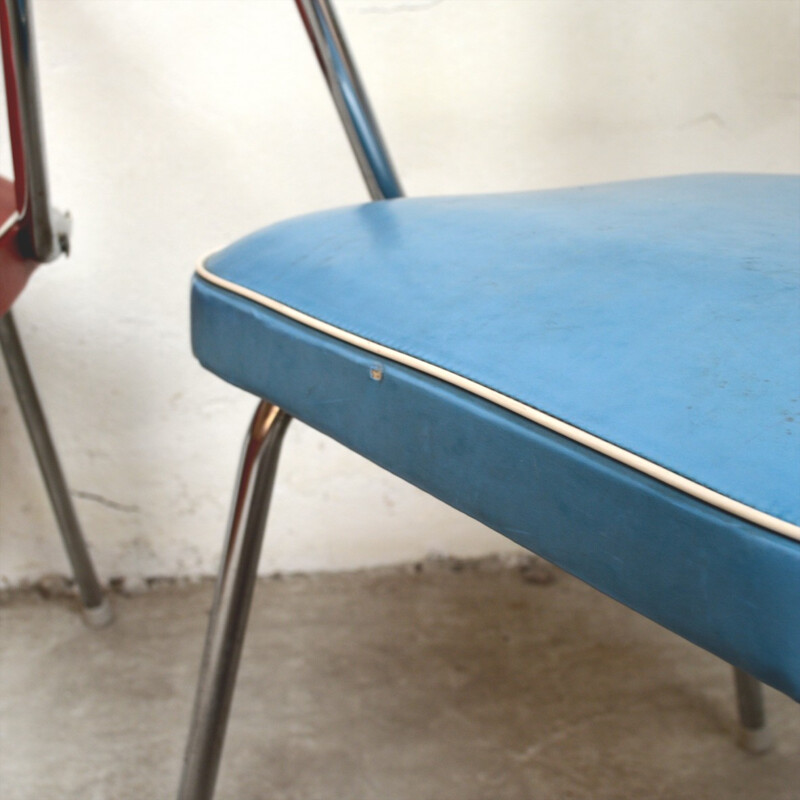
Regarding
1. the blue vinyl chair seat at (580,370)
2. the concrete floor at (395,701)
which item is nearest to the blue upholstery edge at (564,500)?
the blue vinyl chair seat at (580,370)

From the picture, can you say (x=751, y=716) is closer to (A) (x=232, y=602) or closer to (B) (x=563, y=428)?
(A) (x=232, y=602)

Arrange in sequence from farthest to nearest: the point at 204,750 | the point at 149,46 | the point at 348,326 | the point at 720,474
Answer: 1. the point at 149,46
2. the point at 204,750
3. the point at 348,326
4. the point at 720,474

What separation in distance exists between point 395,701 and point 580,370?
23.4 inches

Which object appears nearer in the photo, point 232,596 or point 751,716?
point 232,596

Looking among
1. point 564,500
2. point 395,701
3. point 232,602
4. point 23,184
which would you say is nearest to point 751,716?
point 395,701

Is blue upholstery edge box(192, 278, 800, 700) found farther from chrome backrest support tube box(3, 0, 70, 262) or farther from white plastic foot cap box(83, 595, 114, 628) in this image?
white plastic foot cap box(83, 595, 114, 628)

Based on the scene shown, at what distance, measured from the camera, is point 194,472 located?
102 cm

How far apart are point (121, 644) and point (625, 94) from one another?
0.73 meters

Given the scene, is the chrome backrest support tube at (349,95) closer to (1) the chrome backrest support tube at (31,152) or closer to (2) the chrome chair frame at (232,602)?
(2) the chrome chair frame at (232,602)

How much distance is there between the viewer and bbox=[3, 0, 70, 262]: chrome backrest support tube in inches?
21.0

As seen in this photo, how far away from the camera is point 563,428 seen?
0.27 meters

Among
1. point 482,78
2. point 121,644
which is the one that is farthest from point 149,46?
point 121,644

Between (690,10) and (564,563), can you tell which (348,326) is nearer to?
(564,563)

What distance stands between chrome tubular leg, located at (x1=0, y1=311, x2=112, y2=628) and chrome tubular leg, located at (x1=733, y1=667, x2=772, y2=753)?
0.61m
